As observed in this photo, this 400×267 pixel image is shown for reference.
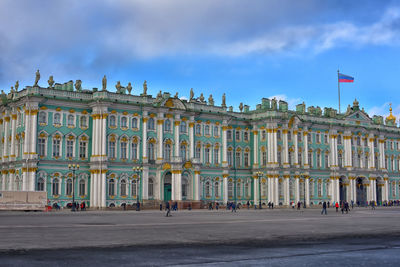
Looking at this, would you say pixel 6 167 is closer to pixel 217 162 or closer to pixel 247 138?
pixel 217 162

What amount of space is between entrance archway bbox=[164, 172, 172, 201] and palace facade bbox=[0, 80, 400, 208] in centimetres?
14

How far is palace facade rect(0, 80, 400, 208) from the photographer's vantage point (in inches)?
2621

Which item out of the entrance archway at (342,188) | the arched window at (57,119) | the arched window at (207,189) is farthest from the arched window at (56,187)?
the entrance archway at (342,188)

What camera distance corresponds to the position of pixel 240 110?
8700 cm

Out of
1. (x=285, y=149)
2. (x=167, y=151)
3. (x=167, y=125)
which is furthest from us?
(x=285, y=149)

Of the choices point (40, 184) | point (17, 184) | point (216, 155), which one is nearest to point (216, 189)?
point (216, 155)

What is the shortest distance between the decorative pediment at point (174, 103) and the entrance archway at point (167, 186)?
9575 mm

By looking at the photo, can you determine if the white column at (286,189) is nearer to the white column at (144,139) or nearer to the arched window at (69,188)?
the white column at (144,139)

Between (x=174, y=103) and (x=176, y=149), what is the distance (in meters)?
6.57

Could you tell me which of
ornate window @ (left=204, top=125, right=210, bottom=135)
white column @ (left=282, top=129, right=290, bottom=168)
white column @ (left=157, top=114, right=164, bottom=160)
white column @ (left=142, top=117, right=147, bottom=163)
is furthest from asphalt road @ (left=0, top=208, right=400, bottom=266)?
white column @ (left=282, top=129, right=290, bottom=168)

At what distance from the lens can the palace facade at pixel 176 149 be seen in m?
66.6

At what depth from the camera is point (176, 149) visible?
74.8m

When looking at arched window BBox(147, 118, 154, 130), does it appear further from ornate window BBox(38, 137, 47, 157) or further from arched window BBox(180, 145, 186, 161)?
ornate window BBox(38, 137, 47, 157)

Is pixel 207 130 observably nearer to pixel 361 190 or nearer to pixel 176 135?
pixel 176 135
